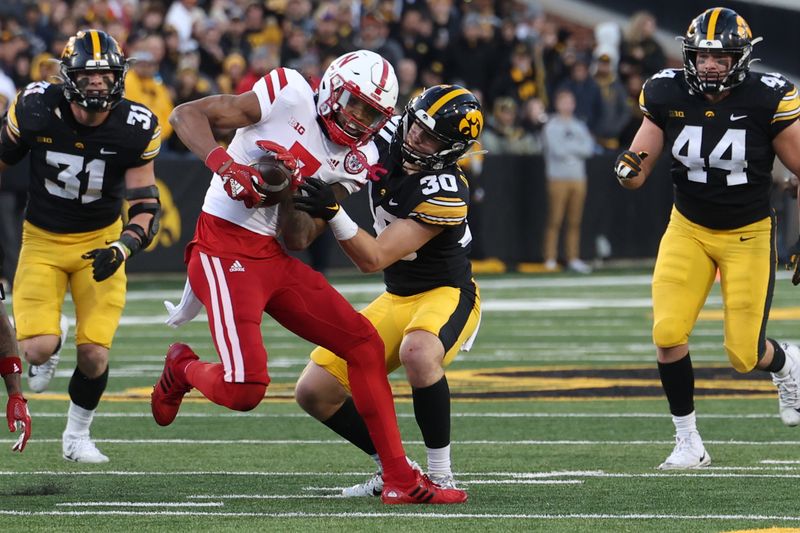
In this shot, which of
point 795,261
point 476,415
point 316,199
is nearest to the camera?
point 316,199

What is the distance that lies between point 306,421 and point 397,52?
8.88 metres

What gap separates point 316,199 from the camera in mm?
5273

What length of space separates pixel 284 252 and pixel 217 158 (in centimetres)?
47

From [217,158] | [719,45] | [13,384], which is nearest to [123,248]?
[13,384]

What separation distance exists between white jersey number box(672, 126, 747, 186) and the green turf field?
3.67 feet

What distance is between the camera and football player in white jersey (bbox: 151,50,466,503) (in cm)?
555

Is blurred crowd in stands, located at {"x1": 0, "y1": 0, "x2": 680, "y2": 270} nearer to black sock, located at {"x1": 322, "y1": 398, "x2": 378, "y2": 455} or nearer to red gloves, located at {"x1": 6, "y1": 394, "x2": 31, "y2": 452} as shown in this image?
red gloves, located at {"x1": 6, "y1": 394, "x2": 31, "y2": 452}

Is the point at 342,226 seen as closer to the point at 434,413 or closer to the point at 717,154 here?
the point at 434,413

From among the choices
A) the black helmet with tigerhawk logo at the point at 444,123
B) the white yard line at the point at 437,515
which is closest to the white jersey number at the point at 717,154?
the black helmet with tigerhawk logo at the point at 444,123

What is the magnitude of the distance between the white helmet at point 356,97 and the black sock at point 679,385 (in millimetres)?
1758

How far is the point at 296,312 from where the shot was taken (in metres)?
5.63

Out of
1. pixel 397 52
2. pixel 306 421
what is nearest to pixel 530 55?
pixel 397 52

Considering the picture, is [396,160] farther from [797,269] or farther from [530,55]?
[530,55]

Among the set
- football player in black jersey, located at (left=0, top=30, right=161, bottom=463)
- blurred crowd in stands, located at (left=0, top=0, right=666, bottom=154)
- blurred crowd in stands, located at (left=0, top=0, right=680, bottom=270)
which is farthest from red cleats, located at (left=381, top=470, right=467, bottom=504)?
blurred crowd in stands, located at (left=0, top=0, right=666, bottom=154)
